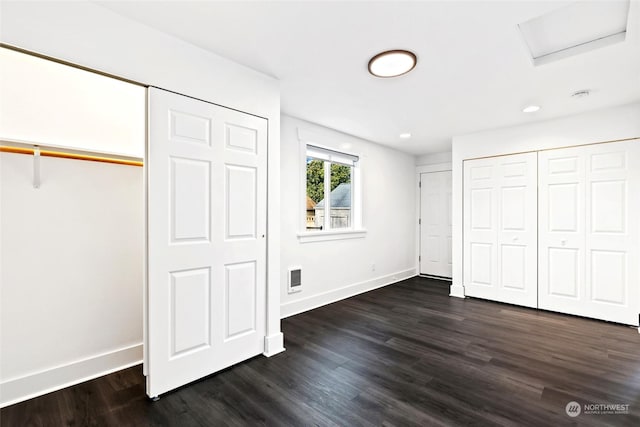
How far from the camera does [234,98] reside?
7.77ft

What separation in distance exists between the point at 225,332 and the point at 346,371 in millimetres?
1015

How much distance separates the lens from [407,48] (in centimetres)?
215

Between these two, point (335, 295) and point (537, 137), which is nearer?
point (537, 137)

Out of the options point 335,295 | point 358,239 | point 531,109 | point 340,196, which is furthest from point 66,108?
point 531,109

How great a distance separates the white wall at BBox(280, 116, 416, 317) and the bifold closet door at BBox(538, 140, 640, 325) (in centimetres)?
222

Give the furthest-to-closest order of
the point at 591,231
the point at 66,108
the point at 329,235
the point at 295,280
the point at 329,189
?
the point at 329,189 → the point at 329,235 → the point at 295,280 → the point at 591,231 → the point at 66,108

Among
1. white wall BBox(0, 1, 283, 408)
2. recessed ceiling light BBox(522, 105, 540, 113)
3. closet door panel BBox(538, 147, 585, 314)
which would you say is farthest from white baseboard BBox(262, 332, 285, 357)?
recessed ceiling light BBox(522, 105, 540, 113)

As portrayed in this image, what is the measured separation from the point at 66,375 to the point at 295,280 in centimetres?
221

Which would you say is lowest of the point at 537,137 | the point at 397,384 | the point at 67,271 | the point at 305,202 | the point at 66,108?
the point at 397,384

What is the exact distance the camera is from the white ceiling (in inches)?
69.5

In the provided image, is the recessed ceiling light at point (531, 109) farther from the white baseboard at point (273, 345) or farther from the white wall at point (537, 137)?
the white baseboard at point (273, 345)

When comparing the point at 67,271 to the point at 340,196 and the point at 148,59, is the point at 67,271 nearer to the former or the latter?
the point at 148,59

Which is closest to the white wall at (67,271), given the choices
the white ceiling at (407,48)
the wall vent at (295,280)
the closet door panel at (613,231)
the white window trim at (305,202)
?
the white ceiling at (407,48)

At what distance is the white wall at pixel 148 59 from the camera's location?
1553 mm
